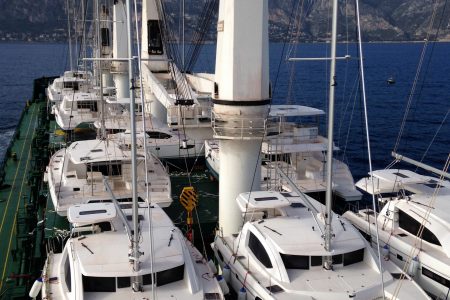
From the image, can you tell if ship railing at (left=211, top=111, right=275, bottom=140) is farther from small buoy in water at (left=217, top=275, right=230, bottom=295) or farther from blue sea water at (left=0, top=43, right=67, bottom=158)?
blue sea water at (left=0, top=43, right=67, bottom=158)

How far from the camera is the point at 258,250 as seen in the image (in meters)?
16.0

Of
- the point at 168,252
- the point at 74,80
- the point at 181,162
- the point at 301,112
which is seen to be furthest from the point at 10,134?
the point at 168,252

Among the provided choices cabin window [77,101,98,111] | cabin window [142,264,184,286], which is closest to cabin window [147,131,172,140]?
cabin window [77,101,98,111]

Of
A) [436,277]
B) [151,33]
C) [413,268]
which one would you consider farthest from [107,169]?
[436,277]

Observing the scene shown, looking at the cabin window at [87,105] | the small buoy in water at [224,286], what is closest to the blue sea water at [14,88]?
the cabin window at [87,105]

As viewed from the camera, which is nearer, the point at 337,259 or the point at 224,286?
the point at 224,286

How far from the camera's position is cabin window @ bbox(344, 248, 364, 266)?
15.5 m

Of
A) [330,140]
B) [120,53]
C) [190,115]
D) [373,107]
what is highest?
[120,53]

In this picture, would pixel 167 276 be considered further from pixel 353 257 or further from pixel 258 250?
pixel 353 257

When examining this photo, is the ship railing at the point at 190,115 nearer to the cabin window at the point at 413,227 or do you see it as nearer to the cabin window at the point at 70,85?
the cabin window at the point at 413,227

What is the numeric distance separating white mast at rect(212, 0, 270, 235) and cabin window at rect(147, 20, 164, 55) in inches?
671

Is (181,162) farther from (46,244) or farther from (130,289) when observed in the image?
(130,289)

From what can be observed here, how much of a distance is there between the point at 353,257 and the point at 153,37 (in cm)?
2368

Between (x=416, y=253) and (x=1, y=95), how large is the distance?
86.0 m
